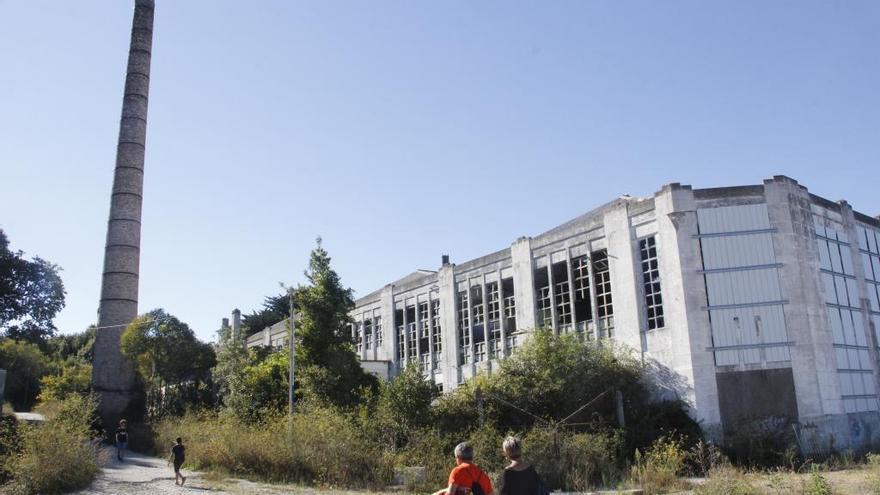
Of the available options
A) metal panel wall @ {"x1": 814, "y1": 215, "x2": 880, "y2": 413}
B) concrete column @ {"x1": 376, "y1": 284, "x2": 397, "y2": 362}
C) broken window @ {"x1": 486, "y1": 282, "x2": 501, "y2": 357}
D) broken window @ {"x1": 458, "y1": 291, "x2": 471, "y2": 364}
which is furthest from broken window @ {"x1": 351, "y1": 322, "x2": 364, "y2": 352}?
metal panel wall @ {"x1": 814, "y1": 215, "x2": 880, "y2": 413}

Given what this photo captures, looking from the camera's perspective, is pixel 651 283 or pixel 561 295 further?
pixel 561 295

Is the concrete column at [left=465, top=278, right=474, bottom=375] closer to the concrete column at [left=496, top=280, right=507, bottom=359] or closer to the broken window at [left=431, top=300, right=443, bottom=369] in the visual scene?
the concrete column at [left=496, top=280, right=507, bottom=359]

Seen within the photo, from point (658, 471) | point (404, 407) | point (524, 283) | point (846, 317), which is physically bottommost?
point (658, 471)

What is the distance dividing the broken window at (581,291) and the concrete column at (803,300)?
6962 mm

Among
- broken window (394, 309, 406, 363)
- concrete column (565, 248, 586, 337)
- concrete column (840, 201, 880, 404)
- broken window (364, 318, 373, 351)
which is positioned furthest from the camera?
broken window (364, 318, 373, 351)

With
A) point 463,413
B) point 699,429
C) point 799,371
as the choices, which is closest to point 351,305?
point 463,413

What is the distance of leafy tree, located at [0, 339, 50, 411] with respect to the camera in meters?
48.5

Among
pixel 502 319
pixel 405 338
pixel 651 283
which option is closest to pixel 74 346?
pixel 405 338

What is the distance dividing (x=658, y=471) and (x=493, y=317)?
1471 centimetres

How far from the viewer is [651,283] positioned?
23.8 meters

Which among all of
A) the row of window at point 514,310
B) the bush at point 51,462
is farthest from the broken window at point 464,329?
the bush at point 51,462

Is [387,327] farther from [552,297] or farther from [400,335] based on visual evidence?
[552,297]

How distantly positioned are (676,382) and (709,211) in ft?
19.5

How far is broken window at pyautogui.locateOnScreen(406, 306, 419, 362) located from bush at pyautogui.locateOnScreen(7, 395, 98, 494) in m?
18.9
